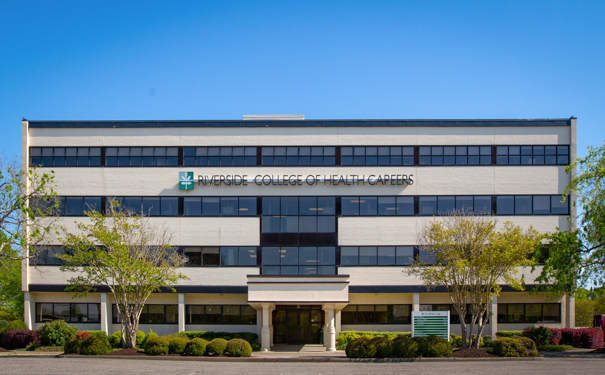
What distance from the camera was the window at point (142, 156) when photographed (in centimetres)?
3850

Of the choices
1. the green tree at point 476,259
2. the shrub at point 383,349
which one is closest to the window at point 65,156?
the shrub at point 383,349

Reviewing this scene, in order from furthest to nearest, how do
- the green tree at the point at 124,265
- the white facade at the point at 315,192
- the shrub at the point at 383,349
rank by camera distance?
the white facade at the point at 315,192 < the green tree at the point at 124,265 < the shrub at the point at 383,349

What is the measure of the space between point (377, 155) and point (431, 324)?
13.0 meters

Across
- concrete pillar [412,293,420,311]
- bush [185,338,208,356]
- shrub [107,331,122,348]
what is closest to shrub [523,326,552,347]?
concrete pillar [412,293,420,311]

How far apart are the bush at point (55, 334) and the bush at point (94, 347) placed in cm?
593

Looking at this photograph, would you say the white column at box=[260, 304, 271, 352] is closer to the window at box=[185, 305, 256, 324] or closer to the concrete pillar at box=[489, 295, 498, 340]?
the window at box=[185, 305, 256, 324]

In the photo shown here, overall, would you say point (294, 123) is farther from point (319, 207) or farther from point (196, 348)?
point (196, 348)

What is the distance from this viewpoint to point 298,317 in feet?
122

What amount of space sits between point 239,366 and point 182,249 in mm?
13375

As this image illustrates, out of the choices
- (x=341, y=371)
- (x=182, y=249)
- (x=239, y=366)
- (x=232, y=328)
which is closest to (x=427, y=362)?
(x=341, y=371)

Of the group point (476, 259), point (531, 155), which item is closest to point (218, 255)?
point (476, 259)

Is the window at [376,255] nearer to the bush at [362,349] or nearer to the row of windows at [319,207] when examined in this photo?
the row of windows at [319,207]

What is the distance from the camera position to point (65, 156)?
38.7m

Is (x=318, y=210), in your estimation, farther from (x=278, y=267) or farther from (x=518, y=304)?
(x=518, y=304)
